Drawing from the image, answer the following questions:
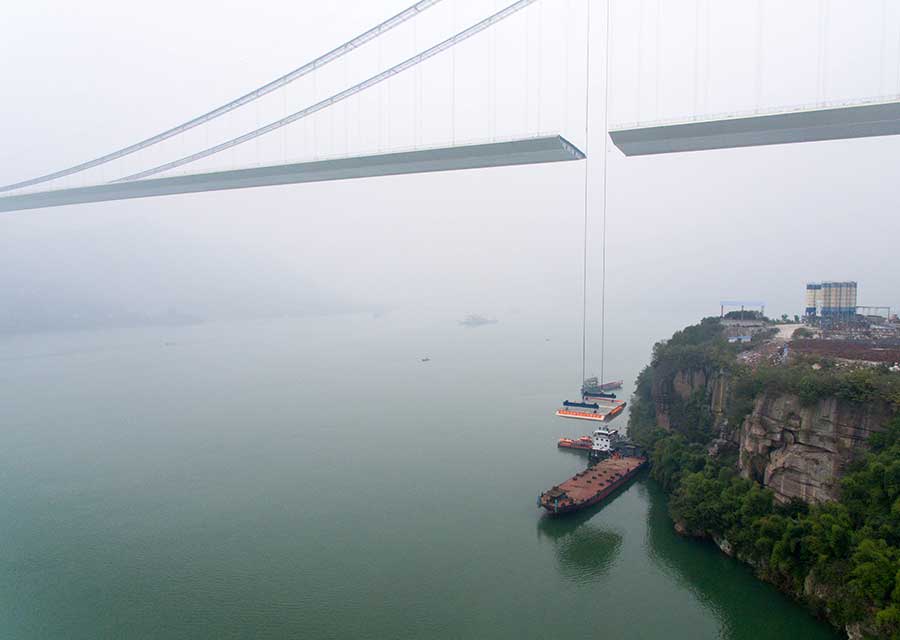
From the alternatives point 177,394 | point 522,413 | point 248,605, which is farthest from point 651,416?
point 177,394

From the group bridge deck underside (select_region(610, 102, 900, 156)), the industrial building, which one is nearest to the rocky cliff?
bridge deck underside (select_region(610, 102, 900, 156))

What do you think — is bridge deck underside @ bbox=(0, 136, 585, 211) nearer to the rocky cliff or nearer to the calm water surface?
the rocky cliff

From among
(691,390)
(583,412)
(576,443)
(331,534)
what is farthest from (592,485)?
(331,534)

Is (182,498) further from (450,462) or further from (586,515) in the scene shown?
(586,515)

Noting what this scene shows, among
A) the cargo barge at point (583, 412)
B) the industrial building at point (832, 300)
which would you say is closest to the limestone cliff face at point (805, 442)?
the cargo barge at point (583, 412)

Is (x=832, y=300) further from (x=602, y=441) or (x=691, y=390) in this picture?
(x=602, y=441)

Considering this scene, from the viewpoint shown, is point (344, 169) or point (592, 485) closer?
point (592, 485)
